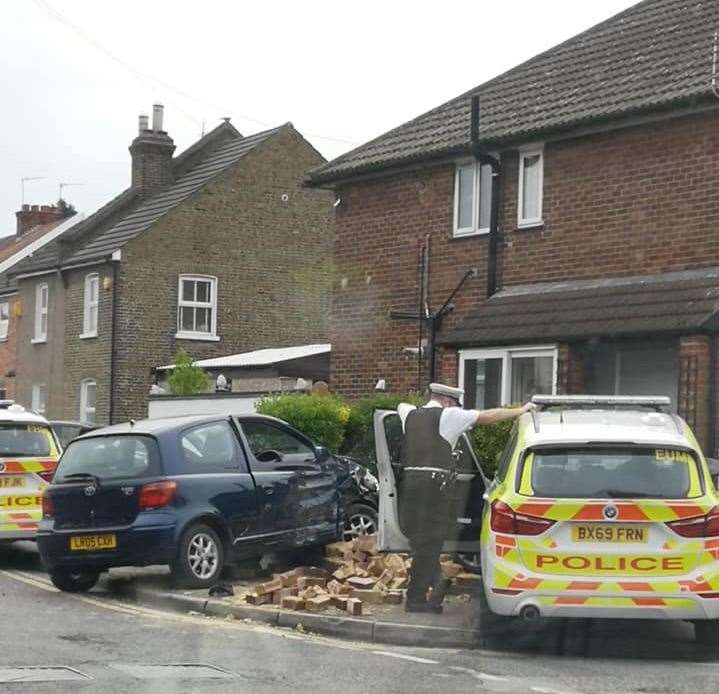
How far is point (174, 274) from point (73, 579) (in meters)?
22.2

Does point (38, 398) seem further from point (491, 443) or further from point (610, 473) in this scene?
point (610, 473)

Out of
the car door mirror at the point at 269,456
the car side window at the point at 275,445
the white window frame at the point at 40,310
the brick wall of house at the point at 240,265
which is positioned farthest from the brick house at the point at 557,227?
the white window frame at the point at 40,310

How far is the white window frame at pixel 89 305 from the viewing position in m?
35.6

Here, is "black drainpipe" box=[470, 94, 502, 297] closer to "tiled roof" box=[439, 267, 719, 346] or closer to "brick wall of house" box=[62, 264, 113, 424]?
"tiled roof" box=[439, 267, 719, 346]

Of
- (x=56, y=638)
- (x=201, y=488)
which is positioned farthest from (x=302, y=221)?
(x=56, y=638)

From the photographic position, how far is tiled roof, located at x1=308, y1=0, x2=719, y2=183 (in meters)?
18.7

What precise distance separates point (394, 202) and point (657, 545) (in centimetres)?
1316

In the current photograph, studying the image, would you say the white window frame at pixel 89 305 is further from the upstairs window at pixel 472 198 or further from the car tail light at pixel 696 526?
the car tail light at pixel 696 526

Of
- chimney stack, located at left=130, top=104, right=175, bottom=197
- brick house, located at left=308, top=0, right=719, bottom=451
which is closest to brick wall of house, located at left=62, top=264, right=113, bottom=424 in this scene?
chimney stack, located at left=130, top=104, right=175, bottom=197

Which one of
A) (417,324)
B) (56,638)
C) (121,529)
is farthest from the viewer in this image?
(417,324)

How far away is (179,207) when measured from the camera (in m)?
36.1

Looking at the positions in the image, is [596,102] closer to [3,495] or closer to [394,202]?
[394,202]

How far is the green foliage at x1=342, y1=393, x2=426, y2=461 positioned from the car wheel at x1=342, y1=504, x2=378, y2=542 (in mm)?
3649

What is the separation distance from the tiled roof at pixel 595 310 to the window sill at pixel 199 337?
1618 cm
